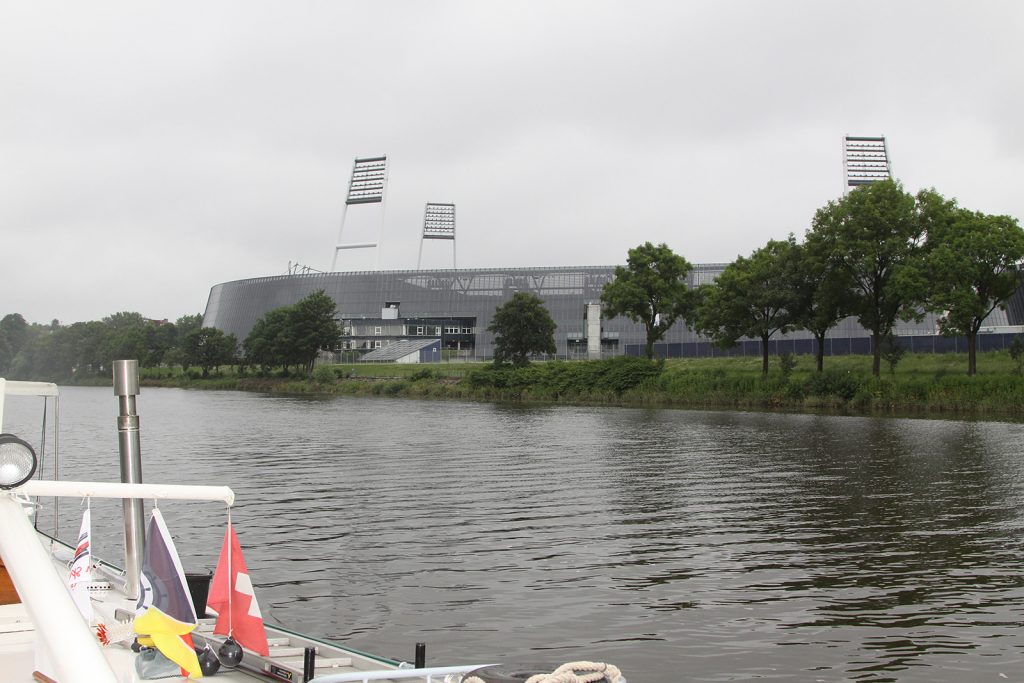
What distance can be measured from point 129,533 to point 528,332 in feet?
243

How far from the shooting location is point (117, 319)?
17962 cm

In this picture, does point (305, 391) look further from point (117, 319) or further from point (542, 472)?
point (117, 319)

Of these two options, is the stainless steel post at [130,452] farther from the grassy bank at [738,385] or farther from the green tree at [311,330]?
the green tree at [311,330]

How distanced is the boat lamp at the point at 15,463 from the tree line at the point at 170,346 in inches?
4015

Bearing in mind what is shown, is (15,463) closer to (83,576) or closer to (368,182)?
(83,576)

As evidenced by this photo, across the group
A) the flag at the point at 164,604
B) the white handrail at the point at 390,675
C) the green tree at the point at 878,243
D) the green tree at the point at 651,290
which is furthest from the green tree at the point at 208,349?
the white handrail at the point at 390,675

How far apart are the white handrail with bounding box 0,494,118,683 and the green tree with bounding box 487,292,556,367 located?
77.4 metres

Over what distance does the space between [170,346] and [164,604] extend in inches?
6139

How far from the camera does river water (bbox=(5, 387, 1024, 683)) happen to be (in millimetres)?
10001

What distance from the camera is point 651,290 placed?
71938 millimetres

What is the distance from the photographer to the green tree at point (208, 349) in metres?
122

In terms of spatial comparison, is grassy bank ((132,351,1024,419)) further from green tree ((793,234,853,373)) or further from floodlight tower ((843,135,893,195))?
floodlight tower ((843,135,893,195))

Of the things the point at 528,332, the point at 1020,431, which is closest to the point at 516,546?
the point at 1020,431

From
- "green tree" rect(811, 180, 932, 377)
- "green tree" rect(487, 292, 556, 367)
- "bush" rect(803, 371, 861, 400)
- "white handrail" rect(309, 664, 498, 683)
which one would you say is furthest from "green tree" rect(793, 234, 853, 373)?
"white handrail" rect(309, 664, 498, 683)
